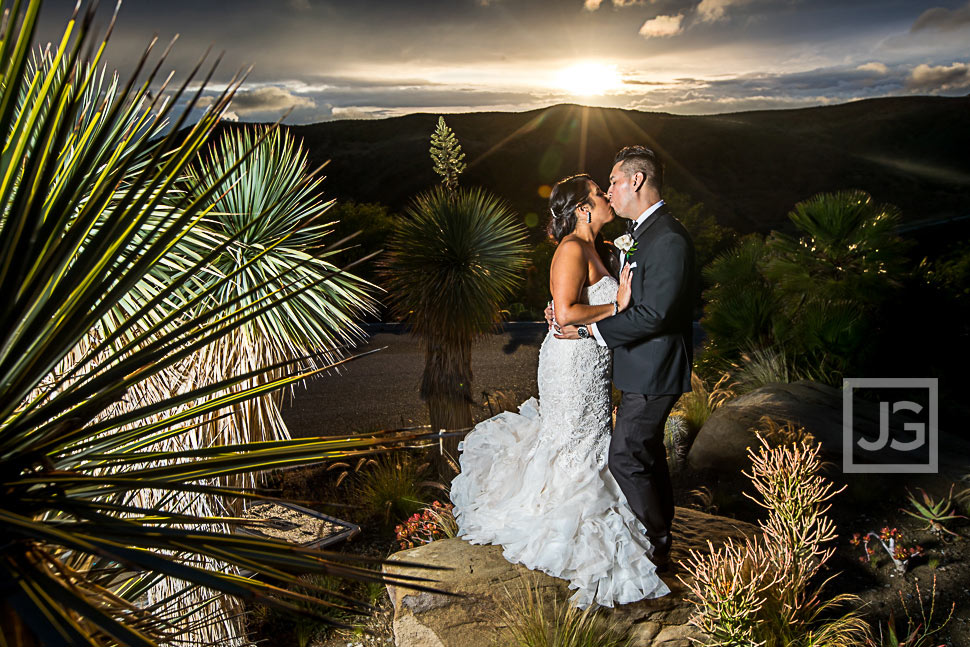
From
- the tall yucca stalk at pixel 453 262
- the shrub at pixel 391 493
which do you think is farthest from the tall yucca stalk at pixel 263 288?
the tall yucca stalk at pixel 453 262

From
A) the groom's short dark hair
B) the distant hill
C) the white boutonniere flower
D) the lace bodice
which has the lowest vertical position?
the lace bodice

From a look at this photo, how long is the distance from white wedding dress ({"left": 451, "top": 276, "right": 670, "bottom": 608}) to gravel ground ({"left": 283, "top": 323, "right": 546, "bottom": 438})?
3.50 metres

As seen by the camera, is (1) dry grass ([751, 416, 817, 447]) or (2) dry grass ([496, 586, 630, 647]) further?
(1) dry grass ([751, 416, 817, 447])

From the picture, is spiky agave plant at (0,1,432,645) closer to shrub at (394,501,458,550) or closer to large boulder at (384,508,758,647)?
large boulder at (384,508,758,647)

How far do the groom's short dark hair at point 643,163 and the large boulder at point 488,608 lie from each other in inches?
72.9

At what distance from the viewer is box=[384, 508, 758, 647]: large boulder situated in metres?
3.36

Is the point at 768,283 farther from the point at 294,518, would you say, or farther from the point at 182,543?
the point at 182,543

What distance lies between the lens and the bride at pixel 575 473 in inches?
133

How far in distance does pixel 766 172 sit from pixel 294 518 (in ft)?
131

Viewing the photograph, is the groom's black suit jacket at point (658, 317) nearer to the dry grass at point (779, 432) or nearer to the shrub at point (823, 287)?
the dry grass at point (779, 432)

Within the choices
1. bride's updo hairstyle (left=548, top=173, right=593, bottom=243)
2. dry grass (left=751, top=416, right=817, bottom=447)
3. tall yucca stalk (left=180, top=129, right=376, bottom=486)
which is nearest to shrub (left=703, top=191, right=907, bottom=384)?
dry grass (left=751, top=416, right=817, bottom=447)

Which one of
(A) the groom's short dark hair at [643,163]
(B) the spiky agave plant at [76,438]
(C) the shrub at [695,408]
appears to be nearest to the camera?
Result: (B) the spiky agave plant at [76,438]

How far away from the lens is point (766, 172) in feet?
131

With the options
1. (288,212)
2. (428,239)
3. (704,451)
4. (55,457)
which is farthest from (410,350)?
(55,457)
